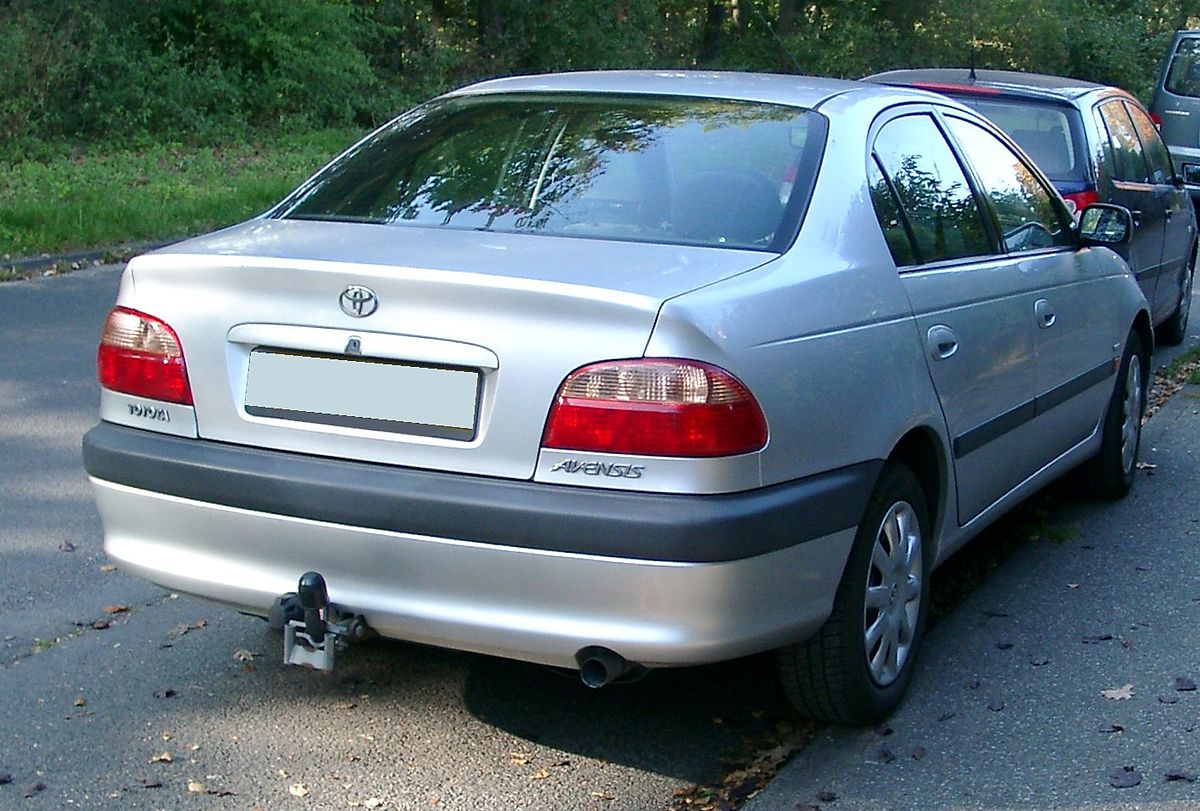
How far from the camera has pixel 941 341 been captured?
4301mm

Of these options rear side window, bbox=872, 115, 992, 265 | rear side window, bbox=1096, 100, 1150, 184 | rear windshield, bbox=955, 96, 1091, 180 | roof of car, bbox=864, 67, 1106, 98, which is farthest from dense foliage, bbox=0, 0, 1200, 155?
rear side window, bbox=872, 115, 992, 265

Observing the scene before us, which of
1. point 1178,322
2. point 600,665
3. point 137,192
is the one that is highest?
point 600,665

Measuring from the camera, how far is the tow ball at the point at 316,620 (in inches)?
139

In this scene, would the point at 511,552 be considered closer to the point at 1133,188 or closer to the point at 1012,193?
the point at 1012,193

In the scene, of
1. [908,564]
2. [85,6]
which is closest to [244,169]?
[85,6]

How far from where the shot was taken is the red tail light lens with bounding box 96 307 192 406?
12.3ft

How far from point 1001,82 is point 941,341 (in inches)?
212

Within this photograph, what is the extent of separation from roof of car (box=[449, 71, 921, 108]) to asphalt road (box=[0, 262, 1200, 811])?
1612 millimetres

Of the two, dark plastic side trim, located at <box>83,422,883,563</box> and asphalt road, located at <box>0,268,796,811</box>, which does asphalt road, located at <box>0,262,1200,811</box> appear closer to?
asphalt road, located at <box>0,268,796,811</box>

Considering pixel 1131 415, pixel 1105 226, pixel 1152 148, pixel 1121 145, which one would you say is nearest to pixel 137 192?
pixel 1152 148

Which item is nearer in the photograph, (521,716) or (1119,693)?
(521,716)

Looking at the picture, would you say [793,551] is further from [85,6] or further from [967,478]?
[85,6]

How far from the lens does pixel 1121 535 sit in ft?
19.8

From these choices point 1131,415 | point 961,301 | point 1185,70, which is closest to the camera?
point 961,301
